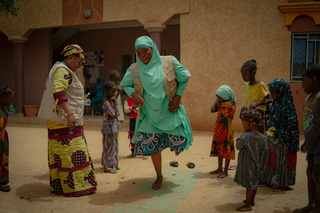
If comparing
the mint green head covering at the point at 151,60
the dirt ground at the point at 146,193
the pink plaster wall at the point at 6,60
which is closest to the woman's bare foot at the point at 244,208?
the dirt ground at the point at 146,193

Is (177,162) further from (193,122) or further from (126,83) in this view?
(193,122)

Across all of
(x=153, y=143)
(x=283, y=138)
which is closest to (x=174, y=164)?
(x=153, y=143)

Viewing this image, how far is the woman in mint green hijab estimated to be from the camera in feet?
12.0

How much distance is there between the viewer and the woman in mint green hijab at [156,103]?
365cm

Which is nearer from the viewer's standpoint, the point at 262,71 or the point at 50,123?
the point at 50,123

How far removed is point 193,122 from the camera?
927 centimetres

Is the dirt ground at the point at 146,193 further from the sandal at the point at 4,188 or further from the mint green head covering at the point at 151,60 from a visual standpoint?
the mint green head covering at the point at 151,60

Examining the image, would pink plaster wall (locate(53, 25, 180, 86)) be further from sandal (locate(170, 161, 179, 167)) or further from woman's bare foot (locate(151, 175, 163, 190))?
woman's bare foot (locate(151, 175, 163, 190))

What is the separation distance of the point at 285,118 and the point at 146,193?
202cm

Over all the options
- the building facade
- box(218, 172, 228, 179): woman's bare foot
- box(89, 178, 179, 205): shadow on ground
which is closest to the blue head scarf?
box(89, 178, 179, 205): shadow on ground

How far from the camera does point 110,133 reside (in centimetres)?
463

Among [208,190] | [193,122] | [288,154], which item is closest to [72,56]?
[208,190]

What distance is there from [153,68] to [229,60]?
5651 millimetres

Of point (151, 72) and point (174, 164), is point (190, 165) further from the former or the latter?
point (151, 72)
